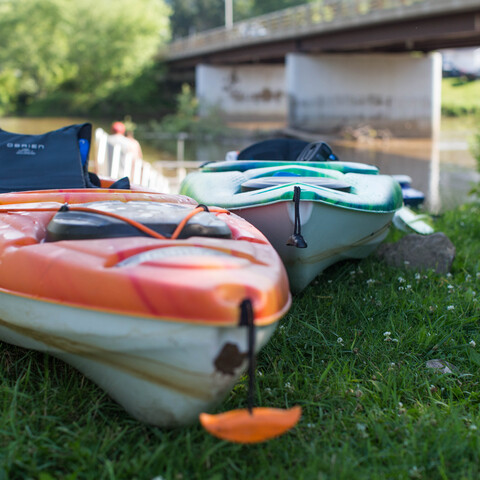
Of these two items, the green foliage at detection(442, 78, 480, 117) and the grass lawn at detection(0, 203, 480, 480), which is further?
the green foliage at detection(442, 78, 480, 117)

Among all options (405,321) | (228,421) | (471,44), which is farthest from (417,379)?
(471,44)

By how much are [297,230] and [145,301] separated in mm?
1787

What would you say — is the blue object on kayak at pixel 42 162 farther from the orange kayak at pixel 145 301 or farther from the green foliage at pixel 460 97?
the green foliage at pixel 460 97

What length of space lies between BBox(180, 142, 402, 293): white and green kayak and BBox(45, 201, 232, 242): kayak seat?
2.97 ft

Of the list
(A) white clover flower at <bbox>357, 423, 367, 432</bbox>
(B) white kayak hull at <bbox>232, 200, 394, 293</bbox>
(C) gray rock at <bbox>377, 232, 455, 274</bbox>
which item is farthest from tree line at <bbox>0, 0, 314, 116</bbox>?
(A) white clover flower at <bbox>357, 423, 367, 432</bbox>

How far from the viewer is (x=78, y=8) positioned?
43.3 m

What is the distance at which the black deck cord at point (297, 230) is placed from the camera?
146 inches

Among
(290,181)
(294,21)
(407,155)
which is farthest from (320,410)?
(294,21)

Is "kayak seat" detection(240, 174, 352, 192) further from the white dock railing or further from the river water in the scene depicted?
the river water

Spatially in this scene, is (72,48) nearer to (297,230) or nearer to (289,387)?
(297,230)

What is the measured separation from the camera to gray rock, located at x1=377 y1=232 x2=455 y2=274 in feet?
16.5

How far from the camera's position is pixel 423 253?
201 inches

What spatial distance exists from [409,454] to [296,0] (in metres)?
64.5

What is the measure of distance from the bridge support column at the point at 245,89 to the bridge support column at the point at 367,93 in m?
9.53
